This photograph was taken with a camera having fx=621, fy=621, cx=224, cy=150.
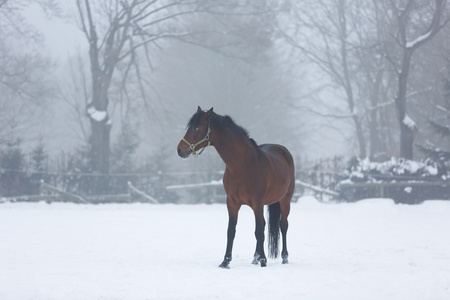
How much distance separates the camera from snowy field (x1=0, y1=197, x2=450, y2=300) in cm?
736

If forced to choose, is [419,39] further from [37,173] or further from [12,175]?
[12,175]

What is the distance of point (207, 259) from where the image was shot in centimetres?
1023

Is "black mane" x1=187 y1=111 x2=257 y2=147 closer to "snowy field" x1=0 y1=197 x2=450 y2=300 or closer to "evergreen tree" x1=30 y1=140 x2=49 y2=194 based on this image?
"snowy field" x1=0 y1=197 x2=450 y2=300

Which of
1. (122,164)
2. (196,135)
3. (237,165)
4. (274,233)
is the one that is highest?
(122,164)

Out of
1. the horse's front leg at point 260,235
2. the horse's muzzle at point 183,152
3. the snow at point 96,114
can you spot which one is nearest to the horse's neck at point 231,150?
the horse's muzzle at point 183,152

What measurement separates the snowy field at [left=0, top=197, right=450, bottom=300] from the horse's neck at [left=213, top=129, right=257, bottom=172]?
1.54 metres

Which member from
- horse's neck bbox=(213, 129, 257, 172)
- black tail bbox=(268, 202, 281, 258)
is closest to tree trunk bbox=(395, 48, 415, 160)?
black tail bbox=(268, 202, 281, 258)

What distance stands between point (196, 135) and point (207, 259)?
8.06ft

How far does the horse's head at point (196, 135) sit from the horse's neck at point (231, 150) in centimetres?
28

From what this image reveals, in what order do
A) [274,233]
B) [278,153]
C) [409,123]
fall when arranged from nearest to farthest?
1. [274,233]
2. [278,153]
3. [409,123]

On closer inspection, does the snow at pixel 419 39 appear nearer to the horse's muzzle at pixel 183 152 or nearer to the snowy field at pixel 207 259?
the snowy field at pixel 207 259

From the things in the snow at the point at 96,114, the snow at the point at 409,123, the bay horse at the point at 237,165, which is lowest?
the bay horse at the point at 237,165

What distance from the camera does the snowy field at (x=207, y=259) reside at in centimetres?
736

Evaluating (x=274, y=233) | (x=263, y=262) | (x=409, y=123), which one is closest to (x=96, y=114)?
(x=409, y=123)
